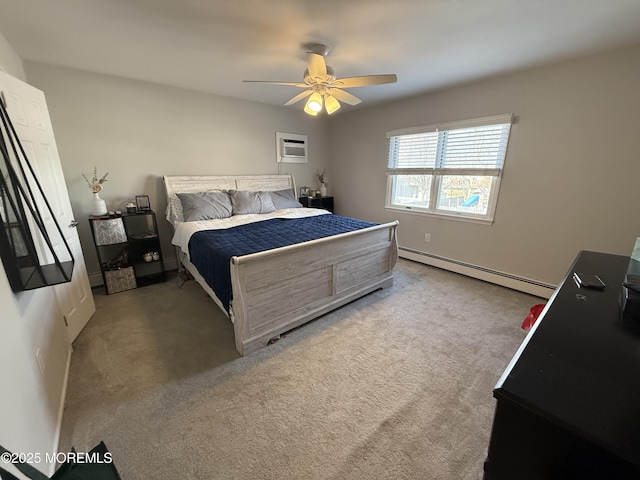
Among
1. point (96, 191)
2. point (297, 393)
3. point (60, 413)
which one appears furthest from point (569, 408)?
point (96, 191)

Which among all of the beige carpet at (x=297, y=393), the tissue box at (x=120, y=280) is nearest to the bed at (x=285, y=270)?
the beige carpet at (x=297, y=393)

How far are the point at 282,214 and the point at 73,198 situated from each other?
7.65ft

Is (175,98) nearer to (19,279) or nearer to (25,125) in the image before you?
(25,125)

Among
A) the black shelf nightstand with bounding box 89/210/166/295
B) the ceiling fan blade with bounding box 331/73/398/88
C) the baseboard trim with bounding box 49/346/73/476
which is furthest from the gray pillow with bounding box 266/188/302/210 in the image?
the baseboard trim with bounding box 49/346/73/476

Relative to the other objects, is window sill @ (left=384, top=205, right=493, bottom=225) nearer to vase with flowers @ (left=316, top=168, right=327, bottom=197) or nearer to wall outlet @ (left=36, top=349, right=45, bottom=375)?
vase with flowers @ (left=316, top=168, right=327, bottom=197)

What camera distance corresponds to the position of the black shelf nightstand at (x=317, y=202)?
4762 millimetres

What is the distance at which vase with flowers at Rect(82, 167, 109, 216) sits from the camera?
283 centimetres

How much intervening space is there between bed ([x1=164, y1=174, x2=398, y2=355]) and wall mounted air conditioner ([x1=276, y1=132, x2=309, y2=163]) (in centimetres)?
113

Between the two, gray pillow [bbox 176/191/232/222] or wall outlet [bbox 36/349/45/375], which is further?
gray pillow [bbox 176/191/232/222]

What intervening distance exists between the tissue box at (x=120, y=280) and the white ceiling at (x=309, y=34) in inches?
84.7

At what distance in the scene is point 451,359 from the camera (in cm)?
200

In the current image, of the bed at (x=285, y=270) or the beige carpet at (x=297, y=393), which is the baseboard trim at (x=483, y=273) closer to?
the beige carpet at (x=297, y=393)

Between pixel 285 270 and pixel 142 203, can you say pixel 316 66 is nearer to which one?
pixel 285 270

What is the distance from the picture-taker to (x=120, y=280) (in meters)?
3.02
